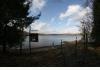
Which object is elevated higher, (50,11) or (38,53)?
(50,11)

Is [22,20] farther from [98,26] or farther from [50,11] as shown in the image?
[98,26]

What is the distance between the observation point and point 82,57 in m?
1.53

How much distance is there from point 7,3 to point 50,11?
474mm

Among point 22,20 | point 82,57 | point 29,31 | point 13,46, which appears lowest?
point 82,57

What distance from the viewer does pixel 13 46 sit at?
154 centimetres

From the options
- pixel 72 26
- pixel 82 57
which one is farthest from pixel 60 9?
pixel 82 57

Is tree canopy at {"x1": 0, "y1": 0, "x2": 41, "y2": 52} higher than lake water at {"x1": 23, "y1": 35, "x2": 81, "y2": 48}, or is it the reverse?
tree canopy at {"x1": 0, "y1": 0, "x2": 41, "y2": 52}

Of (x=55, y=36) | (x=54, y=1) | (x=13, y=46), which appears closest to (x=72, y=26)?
(x=55, y=36)

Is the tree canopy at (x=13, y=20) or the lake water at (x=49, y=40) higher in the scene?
the tree canopy at (x=13, y=20)

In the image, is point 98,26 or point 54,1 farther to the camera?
point 54,1

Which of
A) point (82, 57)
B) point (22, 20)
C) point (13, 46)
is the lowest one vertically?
point (82, 57)

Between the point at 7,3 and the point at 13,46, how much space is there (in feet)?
1.54

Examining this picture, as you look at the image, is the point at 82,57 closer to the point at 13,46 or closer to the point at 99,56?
the point at 99,56

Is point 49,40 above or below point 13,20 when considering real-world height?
below
